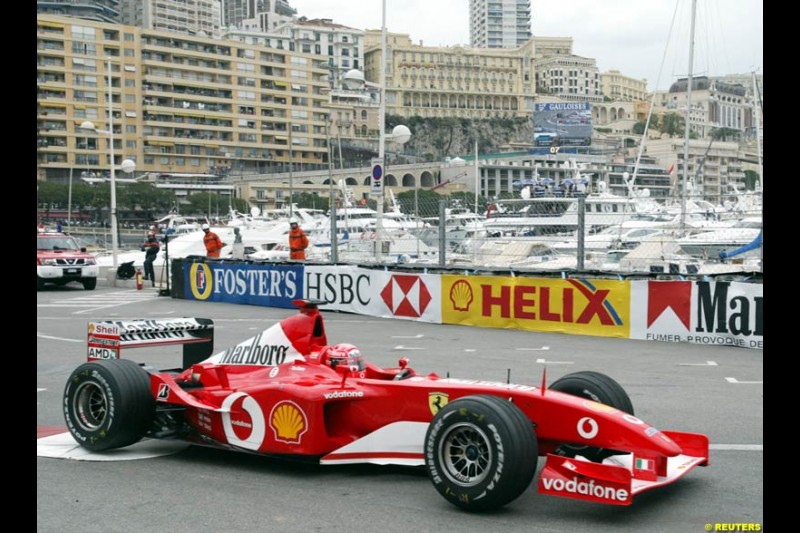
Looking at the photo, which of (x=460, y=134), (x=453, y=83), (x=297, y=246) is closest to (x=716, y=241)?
(x=297, y=246)

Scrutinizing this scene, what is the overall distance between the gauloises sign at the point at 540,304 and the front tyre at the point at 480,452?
34.1ft

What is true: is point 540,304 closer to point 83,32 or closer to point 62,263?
point 62,263

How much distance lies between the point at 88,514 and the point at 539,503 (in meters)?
2.95

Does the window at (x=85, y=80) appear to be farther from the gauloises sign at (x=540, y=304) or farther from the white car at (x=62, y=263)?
the gauloises sign at (x=540, y=304)

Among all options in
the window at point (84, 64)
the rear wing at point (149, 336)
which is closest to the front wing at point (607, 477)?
the rear wing at point (149, 336)

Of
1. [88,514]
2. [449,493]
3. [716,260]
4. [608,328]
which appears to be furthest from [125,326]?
[716,260]

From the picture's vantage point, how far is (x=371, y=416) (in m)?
6.96

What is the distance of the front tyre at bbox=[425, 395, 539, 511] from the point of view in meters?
5.86

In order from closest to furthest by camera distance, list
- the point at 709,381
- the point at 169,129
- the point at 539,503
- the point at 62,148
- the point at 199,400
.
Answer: the point at 539,503 < the point at 199,400 < the point at 709,381 < the point at 62,148 < the point at 169,129

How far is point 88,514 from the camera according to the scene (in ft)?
20.7

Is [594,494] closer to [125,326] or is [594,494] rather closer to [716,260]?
[125,326]

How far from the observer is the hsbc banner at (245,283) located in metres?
21.8

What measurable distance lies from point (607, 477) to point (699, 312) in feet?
32.9

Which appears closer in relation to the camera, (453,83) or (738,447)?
(738,447)
